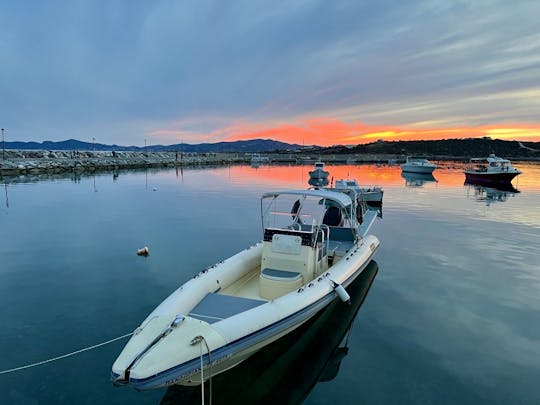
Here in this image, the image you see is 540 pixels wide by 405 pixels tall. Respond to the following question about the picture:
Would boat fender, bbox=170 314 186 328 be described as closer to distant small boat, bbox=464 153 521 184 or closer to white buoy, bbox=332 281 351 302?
white buoy, bbox=332 281 351 302

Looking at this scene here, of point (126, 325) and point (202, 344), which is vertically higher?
point (202, 344)

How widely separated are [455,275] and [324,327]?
6836 mm

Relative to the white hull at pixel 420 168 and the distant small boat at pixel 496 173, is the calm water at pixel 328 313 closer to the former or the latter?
the distant small boat at pixel 496 173

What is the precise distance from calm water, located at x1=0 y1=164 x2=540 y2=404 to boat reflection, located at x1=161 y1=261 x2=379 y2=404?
0.04 metres

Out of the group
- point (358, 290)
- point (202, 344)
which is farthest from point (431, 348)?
point (202, 344)

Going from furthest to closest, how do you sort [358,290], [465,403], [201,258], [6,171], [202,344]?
[6,171], [201,258], [358,290], [465,403], [202,344]

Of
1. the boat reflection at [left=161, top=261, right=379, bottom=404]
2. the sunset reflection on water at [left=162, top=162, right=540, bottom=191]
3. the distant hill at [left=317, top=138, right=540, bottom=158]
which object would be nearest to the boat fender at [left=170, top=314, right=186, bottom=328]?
the boat reflection at [left=161, top=261, right=379, bottom=404]

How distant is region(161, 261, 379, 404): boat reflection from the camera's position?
6.12 meters

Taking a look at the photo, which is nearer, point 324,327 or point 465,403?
Answer: point 465,403

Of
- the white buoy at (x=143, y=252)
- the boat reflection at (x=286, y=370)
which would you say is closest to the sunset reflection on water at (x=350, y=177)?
the white buoy at (x=143, y=252)

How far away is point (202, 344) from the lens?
17.3ft

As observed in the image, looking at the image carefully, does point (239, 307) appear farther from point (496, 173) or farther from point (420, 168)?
point (420, 168)

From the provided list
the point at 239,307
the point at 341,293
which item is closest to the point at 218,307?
the point at 239,307

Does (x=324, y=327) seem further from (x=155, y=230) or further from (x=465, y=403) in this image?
(x=155, y=230)
